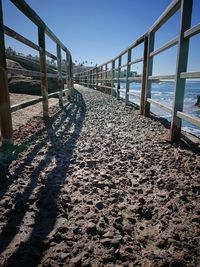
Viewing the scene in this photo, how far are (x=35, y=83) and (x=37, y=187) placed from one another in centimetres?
659

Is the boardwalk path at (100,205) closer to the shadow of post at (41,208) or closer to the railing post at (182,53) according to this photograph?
the shadow of post at (41,208)

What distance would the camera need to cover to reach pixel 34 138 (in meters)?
2.95

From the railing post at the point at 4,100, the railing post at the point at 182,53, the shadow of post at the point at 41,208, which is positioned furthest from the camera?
the railing post at the point at 182,53

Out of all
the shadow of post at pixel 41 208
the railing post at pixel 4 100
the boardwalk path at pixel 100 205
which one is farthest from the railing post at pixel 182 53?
the railing post at pixel 4 100

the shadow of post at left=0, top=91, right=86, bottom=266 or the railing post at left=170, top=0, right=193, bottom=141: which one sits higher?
the railing post at left=170, top=0, right=193, bottom=141

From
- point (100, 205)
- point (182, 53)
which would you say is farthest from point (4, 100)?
point (182, 53)

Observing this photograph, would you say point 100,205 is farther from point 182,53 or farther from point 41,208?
point 182,53

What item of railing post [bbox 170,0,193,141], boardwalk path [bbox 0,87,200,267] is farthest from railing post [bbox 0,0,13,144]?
railing post [bbox 170,0,193,141]

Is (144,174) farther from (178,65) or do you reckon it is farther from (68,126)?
(68,126)

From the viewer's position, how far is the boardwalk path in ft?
3.59

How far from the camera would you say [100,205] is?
1.50 meters

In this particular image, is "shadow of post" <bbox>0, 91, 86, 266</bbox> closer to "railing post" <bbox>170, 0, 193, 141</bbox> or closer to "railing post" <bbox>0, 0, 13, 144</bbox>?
"railing post" <bbox>0, 0, 13, 144</bbox>

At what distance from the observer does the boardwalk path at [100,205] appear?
109cm

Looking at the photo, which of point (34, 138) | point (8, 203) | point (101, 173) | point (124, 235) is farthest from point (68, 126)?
point (124, 235)
